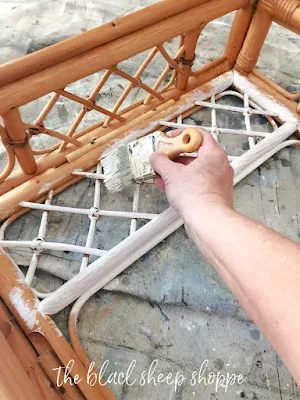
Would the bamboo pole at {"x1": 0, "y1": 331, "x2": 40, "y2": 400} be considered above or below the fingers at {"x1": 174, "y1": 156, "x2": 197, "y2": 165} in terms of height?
below

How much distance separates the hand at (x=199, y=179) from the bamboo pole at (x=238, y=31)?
0.37 m

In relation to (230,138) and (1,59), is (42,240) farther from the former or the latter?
(1,59)

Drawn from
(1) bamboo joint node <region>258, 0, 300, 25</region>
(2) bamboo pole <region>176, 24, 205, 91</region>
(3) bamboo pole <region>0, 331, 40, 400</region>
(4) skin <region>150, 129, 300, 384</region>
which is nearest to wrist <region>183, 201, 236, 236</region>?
(4) skin <region>150, 129, 300, 384</region>

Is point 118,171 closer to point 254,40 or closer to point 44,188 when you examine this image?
point 44,188

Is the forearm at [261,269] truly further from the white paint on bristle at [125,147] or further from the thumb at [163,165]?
the white paint on bristle at [125,147]

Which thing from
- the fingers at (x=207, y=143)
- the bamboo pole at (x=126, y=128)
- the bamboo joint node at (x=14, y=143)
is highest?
the bamboo pole at (x=126, y=128)

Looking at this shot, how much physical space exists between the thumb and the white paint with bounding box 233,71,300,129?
0.42 meters

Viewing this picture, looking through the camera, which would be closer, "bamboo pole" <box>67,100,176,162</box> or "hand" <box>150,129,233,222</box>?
"hand" <box>150,129,233,222</box>

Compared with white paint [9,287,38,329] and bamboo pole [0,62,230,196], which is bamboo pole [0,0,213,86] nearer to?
bamboo pole [0,62,230,196]

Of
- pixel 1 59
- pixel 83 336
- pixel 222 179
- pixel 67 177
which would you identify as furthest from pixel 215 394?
pixel 1 59

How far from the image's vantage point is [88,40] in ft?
1.96

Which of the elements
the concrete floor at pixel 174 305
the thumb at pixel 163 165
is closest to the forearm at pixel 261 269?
the thumb at pixel 163 165

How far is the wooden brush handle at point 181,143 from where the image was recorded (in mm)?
641

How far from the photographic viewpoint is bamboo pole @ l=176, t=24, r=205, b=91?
763 mm
